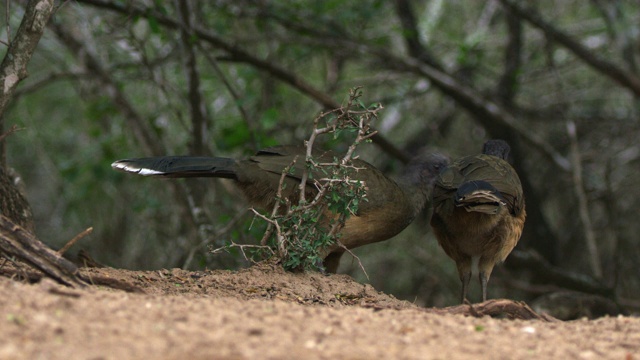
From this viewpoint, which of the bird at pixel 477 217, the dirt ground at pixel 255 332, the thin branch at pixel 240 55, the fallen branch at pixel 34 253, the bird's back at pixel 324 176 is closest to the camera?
the dirt ground at pixel 255 332

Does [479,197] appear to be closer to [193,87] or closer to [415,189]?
[415,189]

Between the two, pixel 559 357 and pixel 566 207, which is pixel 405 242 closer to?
pixel 566 207

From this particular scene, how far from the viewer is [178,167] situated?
197 inches

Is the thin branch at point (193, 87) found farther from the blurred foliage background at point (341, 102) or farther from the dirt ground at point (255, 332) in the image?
the dirt ground at point (255, 332)

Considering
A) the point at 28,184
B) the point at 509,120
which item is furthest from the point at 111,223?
the point at 509,120

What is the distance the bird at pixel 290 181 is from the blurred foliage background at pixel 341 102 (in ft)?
2.43

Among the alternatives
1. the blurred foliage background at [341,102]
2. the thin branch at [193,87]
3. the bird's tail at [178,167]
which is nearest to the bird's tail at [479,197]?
the bird's tail at [178,167]

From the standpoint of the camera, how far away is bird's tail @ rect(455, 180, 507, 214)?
15.5 feet

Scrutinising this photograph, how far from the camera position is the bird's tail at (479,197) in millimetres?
4715

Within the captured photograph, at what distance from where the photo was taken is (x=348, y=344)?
2635 mm

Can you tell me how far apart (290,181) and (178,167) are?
72 cm

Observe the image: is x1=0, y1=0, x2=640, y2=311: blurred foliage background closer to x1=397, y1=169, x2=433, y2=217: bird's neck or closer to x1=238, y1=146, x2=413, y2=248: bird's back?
x1=238, y1=146, x2=413, y2=248: bird's back

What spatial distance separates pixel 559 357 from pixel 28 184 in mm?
10754

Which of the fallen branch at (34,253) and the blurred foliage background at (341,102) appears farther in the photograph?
the blurred foliage background at (341,102)
